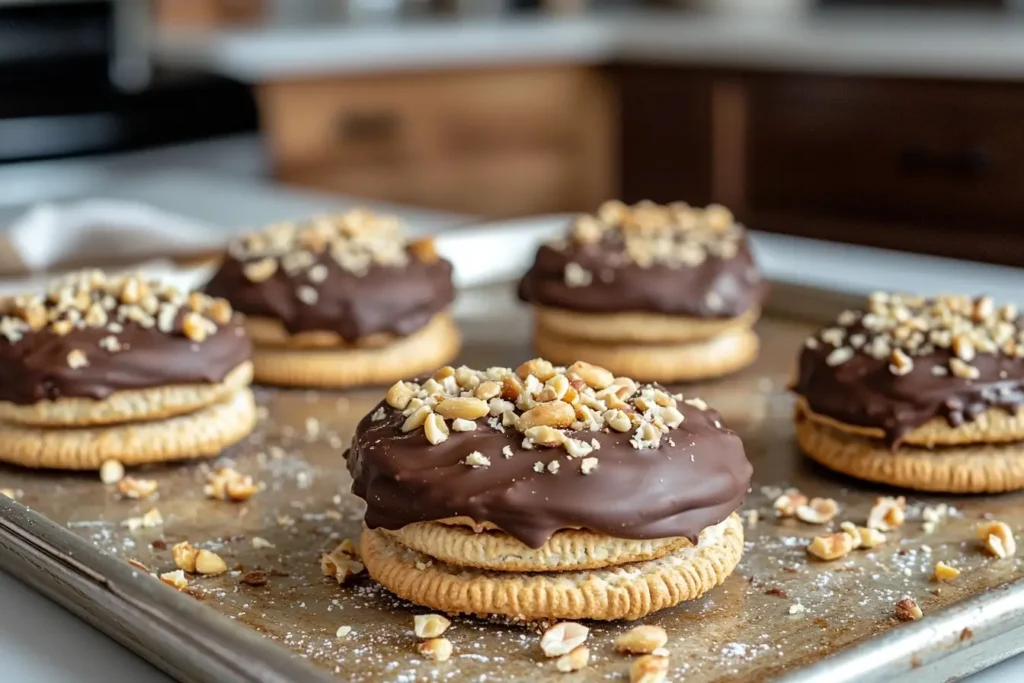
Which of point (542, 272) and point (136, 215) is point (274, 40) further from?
point (542, 272)

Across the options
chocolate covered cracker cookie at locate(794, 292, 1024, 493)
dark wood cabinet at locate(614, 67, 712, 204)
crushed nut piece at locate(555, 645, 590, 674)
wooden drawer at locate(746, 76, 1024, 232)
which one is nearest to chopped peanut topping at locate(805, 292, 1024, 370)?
chocolate covered cracker cookie at locate(794, 292, 1024, 493)

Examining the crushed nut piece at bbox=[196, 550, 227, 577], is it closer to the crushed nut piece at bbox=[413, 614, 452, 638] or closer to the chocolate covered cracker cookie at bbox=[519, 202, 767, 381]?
the crushed nut piece at bbox=[413, 614, 452, 638]

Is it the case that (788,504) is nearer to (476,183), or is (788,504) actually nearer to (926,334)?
(926,334)

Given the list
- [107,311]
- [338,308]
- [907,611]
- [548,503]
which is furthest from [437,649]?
[338,308]

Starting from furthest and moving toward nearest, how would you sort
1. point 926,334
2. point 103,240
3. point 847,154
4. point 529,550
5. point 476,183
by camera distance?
point 476,183
point 847,154
point 103,240
point 926,334
point 529,550

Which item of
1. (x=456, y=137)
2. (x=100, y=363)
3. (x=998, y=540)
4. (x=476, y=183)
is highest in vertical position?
(x=100, y=363)

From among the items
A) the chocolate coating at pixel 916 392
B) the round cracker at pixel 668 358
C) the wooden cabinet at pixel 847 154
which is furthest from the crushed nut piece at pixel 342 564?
the wooden cabinet at pixel 847 154

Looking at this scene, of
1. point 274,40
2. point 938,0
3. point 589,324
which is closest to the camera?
point 589,324

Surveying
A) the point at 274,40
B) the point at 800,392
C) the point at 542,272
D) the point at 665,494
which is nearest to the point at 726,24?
the point at 274,40
